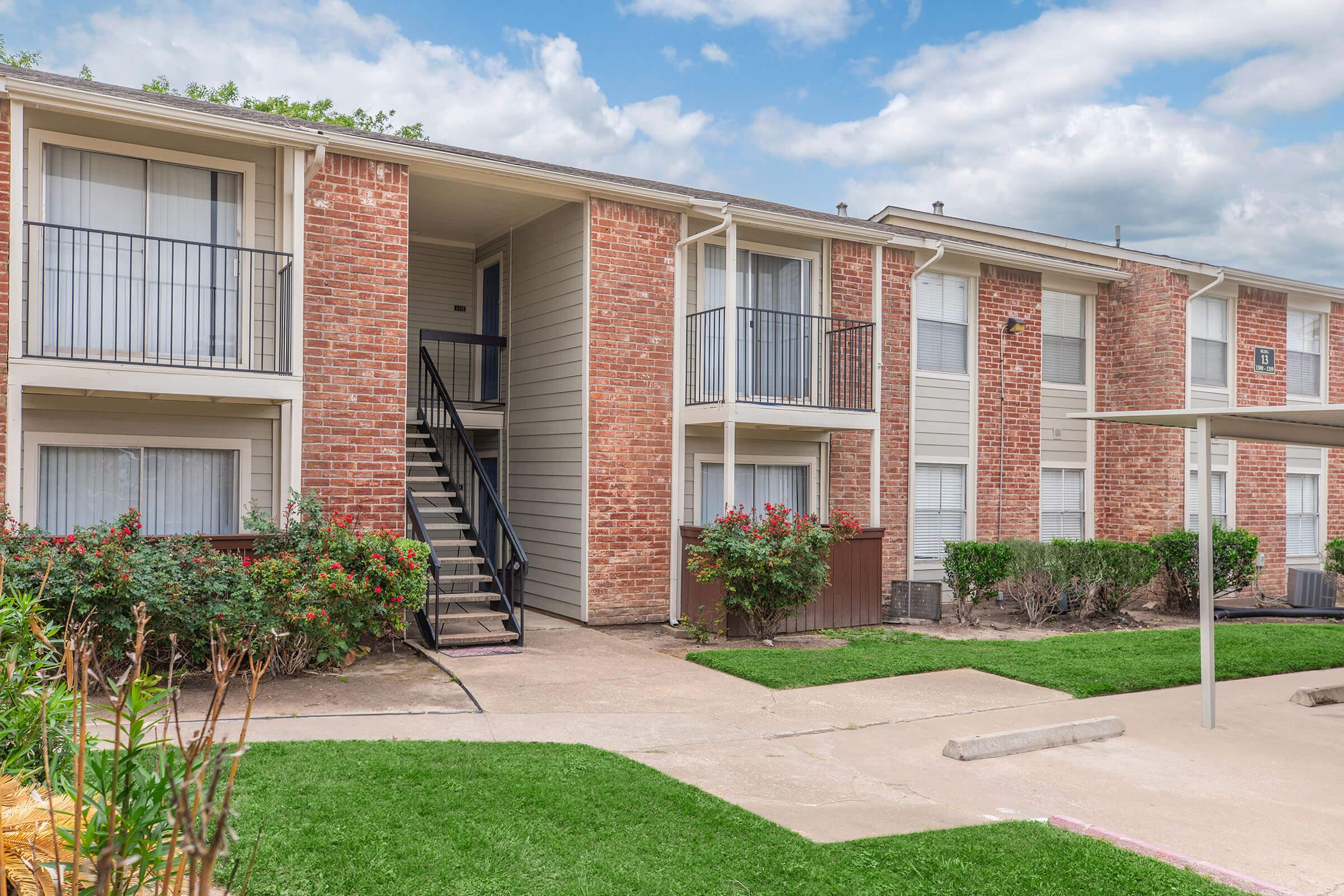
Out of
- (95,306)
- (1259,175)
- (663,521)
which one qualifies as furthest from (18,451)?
(1259,175)

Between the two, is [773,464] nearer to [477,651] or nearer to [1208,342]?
[477,651]

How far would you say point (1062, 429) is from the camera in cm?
1667

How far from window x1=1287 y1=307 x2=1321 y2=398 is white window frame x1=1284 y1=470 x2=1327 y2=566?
4.78 feet

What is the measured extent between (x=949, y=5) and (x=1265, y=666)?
11.2 meters

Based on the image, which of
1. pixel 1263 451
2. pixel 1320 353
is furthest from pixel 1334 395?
pixel 1263 451

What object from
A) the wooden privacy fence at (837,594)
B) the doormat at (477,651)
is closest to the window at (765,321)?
the wooden privacy fence at (837,594)

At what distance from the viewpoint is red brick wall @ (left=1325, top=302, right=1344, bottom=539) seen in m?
19.0

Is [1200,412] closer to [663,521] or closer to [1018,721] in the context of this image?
[1018,721]

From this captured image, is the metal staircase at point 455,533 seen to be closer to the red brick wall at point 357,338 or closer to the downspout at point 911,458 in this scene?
the red brick wall at point 357,338

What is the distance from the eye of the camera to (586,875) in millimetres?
4445

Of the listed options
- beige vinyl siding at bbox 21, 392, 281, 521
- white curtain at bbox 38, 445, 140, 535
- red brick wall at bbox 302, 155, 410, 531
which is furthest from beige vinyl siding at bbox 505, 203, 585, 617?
white curtain at bbox 38, 445, 140, 535

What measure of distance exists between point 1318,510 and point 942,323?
9464 millimetres

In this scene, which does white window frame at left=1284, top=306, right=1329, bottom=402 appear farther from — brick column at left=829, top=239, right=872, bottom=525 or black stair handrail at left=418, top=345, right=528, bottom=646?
black stair handrail at left=418, top=345, right=528, bottom=646

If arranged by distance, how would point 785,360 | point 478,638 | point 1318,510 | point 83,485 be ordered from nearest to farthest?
point 83,485 < point 478,638 < point 785,360 < point 1318,510
